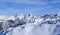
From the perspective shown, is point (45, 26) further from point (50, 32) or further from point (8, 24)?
point (8, 24)

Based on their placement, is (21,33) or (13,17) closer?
(21,33)

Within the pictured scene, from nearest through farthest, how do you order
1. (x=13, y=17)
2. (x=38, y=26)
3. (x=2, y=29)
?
(x=38, y=26)
(x=2, y=29)
(x=13, y=17)

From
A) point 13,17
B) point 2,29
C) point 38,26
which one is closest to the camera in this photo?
point 38,26

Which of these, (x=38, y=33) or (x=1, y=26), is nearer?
(x=38, y=33)

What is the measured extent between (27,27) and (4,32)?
0.43 meters

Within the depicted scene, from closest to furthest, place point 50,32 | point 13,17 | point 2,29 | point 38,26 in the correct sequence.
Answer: point 50,32 → point 38,26 → point 2,29 → point 13,17

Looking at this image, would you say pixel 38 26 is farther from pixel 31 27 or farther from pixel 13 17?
pixel 13 17

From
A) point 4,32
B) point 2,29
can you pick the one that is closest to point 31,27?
point 4,32

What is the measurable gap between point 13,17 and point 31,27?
3.92 feet

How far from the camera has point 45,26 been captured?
2.15 m

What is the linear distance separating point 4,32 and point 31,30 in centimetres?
48

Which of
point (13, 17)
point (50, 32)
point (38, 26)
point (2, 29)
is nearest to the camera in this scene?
point (50, 32)

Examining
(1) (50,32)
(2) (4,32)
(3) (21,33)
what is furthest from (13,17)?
(1) (50,32)

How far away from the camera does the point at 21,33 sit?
2162 millimetres
